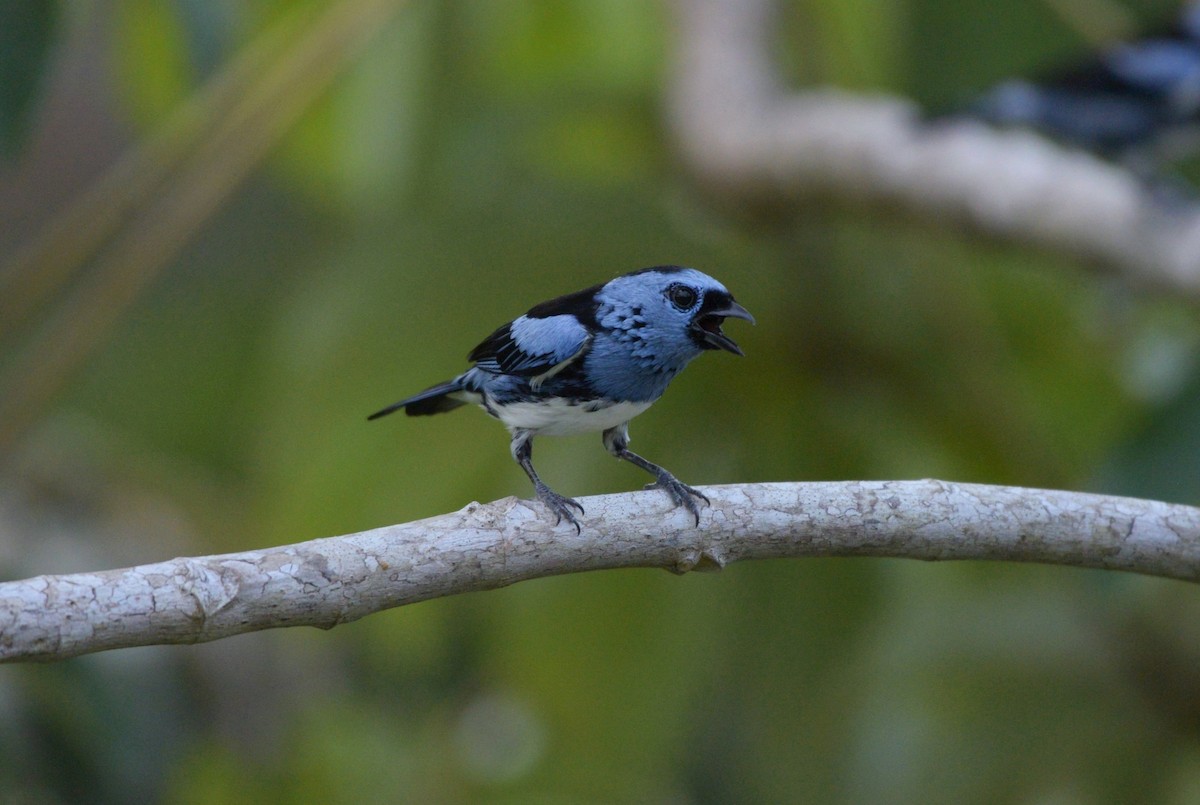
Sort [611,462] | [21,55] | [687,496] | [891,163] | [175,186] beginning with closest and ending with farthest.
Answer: [687,496] < [21,55] < [891,163] < [611,462] < [175,186]

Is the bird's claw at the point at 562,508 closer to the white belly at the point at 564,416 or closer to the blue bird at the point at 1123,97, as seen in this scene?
the white belly at the point at 564,416

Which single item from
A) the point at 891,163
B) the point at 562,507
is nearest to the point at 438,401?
the point at 562,507

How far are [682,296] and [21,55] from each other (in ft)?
5.72

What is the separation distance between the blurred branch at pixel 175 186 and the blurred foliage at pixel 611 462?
18 cm

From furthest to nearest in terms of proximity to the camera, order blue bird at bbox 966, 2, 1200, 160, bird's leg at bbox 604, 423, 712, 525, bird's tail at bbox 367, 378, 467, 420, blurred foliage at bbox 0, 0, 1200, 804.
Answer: blue bird at bbox 966, 2, 1200, 160 → blurred foliage at bbox 0, 0, 1200, 804 → bird's tail at bbox 367, 378, 467, 420 → bird's leg at bbox 604, 423, 712, 525

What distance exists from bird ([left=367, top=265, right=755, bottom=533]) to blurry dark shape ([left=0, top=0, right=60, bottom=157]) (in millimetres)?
1459

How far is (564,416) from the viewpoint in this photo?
59.2 inches

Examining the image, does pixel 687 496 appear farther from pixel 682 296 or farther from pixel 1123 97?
pixel 1123 97

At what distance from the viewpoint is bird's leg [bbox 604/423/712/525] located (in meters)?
1.45

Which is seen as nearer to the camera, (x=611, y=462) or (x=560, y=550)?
(x=560, y=550)

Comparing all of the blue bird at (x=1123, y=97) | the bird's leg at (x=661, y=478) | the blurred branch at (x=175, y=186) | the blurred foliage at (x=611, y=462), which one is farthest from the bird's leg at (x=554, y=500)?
the blue bird at (x=1123, y=97)

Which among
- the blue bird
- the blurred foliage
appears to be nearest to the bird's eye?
the blurred foliage

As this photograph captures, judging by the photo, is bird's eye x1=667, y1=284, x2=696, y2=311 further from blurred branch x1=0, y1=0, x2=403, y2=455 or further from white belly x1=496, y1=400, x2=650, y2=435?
blurred branch x1=0, y1=0, x2=403, y2=455

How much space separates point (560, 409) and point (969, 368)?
7.42 ft
